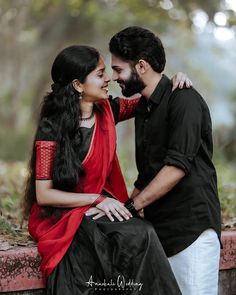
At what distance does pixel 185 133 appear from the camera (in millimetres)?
3158

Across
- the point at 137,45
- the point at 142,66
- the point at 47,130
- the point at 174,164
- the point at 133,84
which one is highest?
the point at 137,45

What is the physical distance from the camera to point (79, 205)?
326 cm

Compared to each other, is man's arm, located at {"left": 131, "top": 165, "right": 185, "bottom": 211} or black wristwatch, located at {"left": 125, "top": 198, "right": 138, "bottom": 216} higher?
man's arm, located at {"left": 131, "top": 165, "right": 185, "bottom": 211}

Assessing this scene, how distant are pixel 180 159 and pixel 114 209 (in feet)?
Answer: 1.51

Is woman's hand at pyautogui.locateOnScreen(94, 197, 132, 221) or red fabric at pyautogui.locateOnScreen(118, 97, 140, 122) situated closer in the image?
woman's hand at pyautogui.locateOnScreen(94, 197, 132, 221)

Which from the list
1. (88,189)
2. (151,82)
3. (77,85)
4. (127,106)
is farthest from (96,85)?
(88,189)

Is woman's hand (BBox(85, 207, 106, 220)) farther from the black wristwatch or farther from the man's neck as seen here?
the man's neck

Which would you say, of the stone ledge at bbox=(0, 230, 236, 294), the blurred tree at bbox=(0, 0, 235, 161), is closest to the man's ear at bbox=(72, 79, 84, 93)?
the stone ledge at bbox=(0, 230, 236, 294)

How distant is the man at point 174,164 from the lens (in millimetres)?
3199

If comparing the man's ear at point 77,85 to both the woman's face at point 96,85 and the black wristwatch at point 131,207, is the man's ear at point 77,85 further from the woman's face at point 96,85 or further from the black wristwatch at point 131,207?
the black wristwatch at point 131,207

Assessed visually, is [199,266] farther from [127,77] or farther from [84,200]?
[127,77]

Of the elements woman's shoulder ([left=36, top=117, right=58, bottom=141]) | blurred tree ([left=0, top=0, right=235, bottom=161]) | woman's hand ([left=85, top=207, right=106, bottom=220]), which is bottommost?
woman's hand ([left=85, top=207, right=106, bottom=220])

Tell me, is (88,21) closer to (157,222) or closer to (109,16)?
(109,16)

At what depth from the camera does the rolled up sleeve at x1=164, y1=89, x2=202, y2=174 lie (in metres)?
3.16
